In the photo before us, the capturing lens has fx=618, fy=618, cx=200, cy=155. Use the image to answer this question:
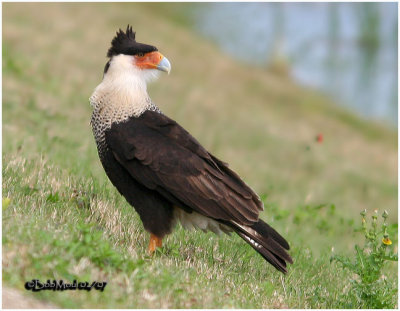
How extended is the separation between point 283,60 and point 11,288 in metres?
25.6

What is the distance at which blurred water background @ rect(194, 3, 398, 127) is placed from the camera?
3108 centimetres

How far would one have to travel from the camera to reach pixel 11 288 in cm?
368

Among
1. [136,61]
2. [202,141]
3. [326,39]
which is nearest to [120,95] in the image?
[136,61]

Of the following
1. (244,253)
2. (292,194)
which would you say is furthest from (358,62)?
(244,253)

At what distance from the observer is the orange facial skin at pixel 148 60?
17.2ft

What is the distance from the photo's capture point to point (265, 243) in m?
4.89

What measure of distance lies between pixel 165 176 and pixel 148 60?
1.09m

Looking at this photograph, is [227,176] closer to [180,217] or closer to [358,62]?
[180,217]

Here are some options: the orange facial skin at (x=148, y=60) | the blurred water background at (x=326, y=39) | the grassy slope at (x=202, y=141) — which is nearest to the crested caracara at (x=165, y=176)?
the orange facial skin at (x=148, y=60)

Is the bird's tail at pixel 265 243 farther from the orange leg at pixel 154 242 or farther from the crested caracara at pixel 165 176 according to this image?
the orange leg at pixel 154 242

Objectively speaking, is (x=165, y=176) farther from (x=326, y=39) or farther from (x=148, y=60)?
(x=326, y=39)

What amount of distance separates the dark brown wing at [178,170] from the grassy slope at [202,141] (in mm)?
481

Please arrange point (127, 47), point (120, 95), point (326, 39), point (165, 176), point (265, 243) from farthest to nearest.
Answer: point (326, 39) → point (127, 47) → point (120, 95) → point (265, 243) → point (165, 176)

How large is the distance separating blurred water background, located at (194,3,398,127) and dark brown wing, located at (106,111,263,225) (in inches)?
984
